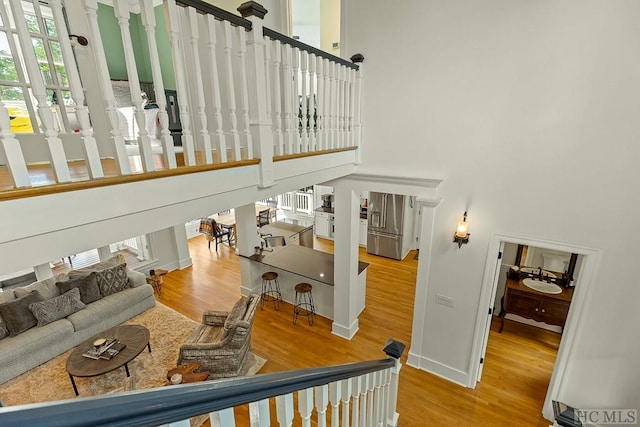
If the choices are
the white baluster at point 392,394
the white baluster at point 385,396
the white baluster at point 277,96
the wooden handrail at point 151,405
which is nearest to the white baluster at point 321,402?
the wooden handrail at point 151,405

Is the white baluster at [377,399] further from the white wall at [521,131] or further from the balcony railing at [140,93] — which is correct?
the white wall at [521,131]

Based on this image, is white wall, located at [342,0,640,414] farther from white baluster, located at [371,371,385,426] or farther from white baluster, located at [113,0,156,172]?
white baluster, located at [113,0,156,172]

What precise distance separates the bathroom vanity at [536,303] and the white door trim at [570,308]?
133 centimetres

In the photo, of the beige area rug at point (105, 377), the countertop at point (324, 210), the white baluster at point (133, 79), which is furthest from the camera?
the countertop at point (324, 210)

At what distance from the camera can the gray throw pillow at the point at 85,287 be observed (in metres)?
4.89

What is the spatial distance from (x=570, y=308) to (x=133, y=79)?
14.3 ft

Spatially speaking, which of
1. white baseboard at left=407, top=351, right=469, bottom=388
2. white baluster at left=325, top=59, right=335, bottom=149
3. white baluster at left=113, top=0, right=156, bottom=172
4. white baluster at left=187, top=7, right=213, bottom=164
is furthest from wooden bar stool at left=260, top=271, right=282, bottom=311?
white baluster at left=113, top=0, right=156, bottom=172

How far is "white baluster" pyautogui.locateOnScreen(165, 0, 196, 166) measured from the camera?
1.62m

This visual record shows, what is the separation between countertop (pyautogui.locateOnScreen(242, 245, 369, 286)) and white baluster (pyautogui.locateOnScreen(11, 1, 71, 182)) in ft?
13.5

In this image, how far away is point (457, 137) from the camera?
3361 millimetres

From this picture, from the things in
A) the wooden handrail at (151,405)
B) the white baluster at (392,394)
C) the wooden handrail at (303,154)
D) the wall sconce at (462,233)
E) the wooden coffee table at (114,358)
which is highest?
the wooden handrail at (303,154)

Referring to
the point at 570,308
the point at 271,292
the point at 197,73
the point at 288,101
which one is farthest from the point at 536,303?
the point at 197,73

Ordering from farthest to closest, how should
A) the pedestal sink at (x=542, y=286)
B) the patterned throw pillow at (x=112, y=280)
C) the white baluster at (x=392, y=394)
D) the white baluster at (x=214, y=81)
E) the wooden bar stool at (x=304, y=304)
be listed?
the wooden bar stool at (x=304, y=304) → the patterned throw pillow at (x=112, y=280) → the pedestal sink at (x=542, y=286) → the white baluster at (x=392, y=394) → the white baluster at (x=214, y=81)

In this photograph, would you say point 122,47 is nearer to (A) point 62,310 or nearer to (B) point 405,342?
(A) point 62,310
